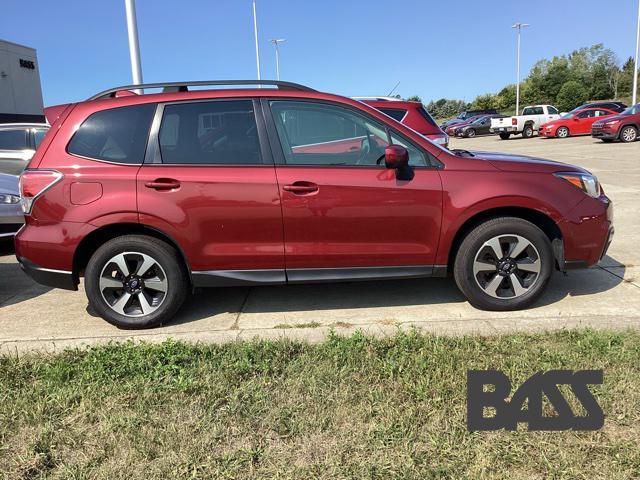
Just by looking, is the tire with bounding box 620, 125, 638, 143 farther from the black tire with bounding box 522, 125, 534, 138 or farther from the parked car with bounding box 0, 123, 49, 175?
the parked car with bounding box 0, 123, 49, 175

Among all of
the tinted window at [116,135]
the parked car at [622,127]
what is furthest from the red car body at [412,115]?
the parked car at [622,127]

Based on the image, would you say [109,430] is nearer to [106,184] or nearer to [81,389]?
[81,389]

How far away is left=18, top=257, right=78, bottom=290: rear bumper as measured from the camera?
3.98 meters

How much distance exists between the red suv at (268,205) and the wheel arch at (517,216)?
0.01 meters

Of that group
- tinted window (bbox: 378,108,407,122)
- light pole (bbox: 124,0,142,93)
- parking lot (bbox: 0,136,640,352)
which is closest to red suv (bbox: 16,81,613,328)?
parking lot (bbox: 0,136,640,352)

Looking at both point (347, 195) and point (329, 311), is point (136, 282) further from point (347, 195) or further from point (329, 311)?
point (347, 195)

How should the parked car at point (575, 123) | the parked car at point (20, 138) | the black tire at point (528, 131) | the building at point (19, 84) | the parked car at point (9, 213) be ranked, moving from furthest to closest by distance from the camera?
the black tire at point (528, 131)
the parked car at point (575, 123)
the building at point (19, 84)
the parked car at point (20, 138)
the parked car at point (9, 213)

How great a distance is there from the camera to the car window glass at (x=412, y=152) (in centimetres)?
404

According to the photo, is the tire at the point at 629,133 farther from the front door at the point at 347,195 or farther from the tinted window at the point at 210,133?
the tinted window at the point at 210,133

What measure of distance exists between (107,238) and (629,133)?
75.6 ft

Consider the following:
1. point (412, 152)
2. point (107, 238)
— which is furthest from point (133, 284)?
point (412, 152)

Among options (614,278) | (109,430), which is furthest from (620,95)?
(109,430)

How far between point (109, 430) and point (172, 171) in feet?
6.31

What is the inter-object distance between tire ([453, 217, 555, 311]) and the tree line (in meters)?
60.1
